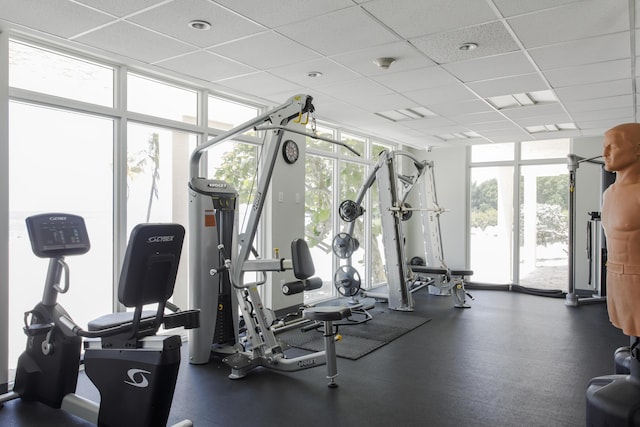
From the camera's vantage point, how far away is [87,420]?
9.44 feet

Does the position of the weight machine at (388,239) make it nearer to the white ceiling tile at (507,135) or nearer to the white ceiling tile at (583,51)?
the white ceiling tile at (507,135)

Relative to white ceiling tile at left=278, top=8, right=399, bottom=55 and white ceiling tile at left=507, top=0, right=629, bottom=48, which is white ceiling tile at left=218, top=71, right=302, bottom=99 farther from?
white ceiling tile at left=507, top=0, right=629, bottom=48

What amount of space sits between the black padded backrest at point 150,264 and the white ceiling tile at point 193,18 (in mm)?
1458

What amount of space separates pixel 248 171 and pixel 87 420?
3404mm

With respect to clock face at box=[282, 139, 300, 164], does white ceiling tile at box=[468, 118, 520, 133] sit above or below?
above

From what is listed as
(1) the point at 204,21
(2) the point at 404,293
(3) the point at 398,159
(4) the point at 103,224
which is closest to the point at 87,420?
(4) the point at 103,224

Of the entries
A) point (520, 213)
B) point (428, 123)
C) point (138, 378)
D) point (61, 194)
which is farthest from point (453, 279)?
point (138, 378)

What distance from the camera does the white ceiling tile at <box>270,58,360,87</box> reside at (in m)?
4.07

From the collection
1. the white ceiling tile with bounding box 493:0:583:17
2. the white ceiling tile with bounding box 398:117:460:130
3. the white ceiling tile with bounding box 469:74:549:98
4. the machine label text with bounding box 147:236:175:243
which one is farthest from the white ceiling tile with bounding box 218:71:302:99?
the machine label text with bounding box 147:236:175:243

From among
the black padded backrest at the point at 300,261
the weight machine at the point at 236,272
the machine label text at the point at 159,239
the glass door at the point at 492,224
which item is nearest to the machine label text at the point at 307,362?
the weight machine at the point at 236,272

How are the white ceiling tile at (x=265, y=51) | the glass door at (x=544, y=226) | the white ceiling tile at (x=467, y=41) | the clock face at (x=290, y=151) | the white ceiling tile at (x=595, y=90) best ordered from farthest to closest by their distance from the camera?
the glass door at (x=544, y=226) < the clock face at (x=290, y=151) < the white ceiling tile at (x=595, y=90) < the white ceiling tile at (x=265, y=51) < the white ceiling tile at (x=467, y=41)

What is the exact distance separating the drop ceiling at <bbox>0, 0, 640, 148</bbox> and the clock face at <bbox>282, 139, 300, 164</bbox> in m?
0.54

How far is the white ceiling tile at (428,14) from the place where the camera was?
283cm

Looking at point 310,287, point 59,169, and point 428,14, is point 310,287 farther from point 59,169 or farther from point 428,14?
point 59,169
